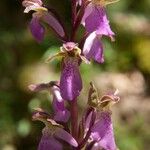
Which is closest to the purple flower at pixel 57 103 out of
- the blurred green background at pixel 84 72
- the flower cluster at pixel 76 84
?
the flower cluster at pixel 76 84

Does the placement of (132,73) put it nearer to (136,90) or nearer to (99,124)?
(136,90)

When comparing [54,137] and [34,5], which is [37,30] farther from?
[54,137]

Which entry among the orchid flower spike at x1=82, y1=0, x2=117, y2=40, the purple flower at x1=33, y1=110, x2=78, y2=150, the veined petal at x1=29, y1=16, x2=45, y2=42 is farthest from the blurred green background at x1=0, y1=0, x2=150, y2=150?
the orchid flower spike at x1=82, y1=0, x2=117, y2=40

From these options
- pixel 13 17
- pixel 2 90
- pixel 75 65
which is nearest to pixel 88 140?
pixel 75 65

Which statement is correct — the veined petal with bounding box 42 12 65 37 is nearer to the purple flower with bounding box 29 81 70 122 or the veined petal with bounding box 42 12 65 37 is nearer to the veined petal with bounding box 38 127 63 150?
the purple flower with bounding box 29 81 70 122

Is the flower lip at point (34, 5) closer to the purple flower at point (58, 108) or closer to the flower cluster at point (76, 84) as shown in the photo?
the flower cluster at point (76, 84)

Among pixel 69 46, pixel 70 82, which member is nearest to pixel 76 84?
pixel 70 82

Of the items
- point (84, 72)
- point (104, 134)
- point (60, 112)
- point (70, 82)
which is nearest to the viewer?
point (70, 82)
